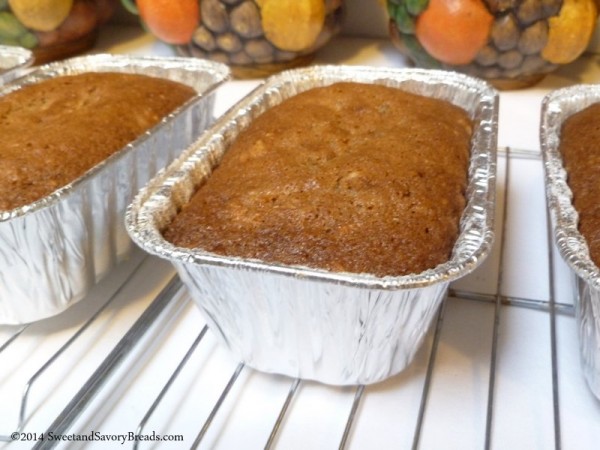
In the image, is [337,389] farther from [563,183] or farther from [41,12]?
[41,12]

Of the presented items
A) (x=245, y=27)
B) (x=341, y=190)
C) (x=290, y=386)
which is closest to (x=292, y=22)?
(x=245, y=27)

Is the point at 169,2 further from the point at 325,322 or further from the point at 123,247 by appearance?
the point at 325,322

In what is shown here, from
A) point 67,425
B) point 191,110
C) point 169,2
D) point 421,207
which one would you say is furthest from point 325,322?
point 169,2

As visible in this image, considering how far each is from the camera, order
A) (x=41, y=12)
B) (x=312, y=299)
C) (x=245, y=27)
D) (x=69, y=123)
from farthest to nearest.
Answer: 1. (x=41, y=12)
2. (x=245, y=27)
3. (x=69, y=123)
4. (x=312, y=299)

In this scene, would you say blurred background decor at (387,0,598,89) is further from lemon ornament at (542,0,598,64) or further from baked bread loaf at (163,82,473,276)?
baked bread loaf at (163,82,473,276)

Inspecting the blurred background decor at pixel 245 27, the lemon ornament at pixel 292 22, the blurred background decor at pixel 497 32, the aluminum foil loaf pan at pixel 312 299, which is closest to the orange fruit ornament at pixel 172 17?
the blurred background decor at pixel 245 27

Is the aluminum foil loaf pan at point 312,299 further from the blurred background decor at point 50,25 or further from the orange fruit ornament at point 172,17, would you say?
the blurred background decor at point 50,25

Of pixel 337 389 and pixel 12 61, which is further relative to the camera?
pixel 12 61

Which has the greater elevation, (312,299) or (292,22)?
(292,22)
